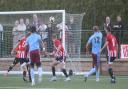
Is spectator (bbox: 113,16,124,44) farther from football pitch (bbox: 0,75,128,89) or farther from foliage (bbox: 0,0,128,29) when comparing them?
foliage (bbox: 0,0,128,29)

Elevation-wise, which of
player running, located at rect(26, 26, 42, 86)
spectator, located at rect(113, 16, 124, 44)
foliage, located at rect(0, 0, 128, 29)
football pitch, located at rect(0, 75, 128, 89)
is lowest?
football pitch, located at rect(0, 75, 128, 89)

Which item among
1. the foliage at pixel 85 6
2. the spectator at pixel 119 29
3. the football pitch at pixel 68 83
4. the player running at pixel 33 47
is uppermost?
the foliage at pixel 85 6

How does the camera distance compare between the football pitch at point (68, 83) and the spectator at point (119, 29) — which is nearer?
the football pitch at point (68, 83)

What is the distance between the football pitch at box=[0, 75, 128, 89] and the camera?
20969 millimetres

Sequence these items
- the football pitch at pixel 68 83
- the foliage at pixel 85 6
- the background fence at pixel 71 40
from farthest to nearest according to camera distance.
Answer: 1. the foliage at pixel 85 6
2. the background fence at pixel 71 40
3. the football pitch at pixel 68 83

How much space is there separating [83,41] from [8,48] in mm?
3591

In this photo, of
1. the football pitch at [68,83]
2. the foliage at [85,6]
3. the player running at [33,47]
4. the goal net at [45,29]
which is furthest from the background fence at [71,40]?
the player running at [33,47]

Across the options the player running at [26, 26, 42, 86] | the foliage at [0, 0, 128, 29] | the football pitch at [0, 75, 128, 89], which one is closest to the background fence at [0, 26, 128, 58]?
the football pitch at [0, 75, 128, 89]

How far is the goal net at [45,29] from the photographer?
89.1 feet

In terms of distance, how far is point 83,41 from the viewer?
92.8 ft

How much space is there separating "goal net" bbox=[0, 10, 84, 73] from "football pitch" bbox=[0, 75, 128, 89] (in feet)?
6.39

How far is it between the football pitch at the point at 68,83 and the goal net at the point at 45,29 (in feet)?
6.39

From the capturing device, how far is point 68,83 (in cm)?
2267

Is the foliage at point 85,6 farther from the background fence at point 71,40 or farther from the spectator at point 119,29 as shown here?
the spectator at point 119,29
